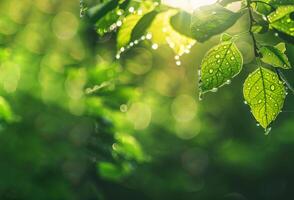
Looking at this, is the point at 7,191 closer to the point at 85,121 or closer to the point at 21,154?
the point at 21,154

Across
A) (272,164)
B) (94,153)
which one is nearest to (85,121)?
(94,153)

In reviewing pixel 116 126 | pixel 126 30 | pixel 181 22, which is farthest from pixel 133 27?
pixel 116 126

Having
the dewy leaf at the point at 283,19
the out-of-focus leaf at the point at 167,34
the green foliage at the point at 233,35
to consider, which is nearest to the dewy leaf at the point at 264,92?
the green foliage at the point at 233,35

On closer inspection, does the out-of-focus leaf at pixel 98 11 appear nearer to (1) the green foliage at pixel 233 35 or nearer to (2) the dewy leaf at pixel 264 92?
(1) the green foliage at pixel 233 35

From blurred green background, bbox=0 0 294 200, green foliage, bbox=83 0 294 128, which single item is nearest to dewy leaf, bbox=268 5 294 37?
green foliage, bbox=83 0 294 128

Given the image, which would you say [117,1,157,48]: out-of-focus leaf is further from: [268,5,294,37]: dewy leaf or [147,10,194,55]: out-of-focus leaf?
[268,5,294,37]: dewy leaf

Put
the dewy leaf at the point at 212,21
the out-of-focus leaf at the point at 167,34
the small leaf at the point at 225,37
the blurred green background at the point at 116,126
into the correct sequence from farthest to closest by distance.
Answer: the blurred green background at the point at 116,126 → the out-of-focus leaf at the point at 167,34 → the small leaf at the point at 225,37 → the dewy leaf at the point at 212,21

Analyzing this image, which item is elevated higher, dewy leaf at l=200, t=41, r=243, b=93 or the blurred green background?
dewy leaf at l=200, t=41, r=243, b=93

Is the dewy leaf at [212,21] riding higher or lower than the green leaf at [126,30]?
higher
